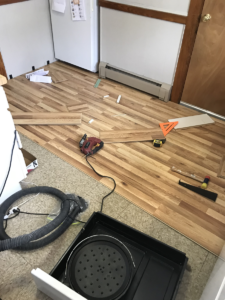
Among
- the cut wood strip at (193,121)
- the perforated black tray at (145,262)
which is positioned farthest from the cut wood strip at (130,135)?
the perforated black tray at (145,262)

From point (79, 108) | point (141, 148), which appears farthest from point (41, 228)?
point (79, 108)

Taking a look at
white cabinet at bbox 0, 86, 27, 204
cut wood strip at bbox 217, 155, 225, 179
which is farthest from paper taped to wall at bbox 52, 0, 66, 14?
cut wood strip at bbox 217, 155, 225, 179

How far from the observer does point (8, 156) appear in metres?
1.51

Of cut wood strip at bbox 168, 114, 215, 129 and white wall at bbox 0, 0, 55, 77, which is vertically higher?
white wall at bbox 0, 0, 55, 77

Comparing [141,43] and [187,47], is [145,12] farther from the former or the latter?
[187,47]

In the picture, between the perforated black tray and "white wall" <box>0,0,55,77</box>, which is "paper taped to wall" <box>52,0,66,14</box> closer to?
"white wall" <box>0,0,55,77</box>

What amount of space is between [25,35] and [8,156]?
1955mm

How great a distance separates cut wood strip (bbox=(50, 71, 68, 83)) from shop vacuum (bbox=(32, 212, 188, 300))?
2112 millimetres

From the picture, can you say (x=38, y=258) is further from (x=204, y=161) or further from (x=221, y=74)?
(x=221, y=74)

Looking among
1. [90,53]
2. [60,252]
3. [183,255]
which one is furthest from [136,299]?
[90,53]

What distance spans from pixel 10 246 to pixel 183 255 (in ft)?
2.72

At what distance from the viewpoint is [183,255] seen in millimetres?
1210

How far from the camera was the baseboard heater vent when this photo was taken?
266 cm

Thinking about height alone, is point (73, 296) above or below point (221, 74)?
below
